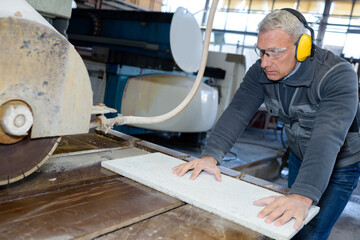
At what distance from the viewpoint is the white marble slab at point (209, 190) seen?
89cm

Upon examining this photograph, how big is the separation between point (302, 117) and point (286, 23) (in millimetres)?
417

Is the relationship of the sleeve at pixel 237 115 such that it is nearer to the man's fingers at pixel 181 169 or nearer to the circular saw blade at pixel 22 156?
the man's fingers at pixel 181 169

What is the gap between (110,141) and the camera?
1.56 metres

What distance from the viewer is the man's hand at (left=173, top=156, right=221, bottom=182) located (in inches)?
46.8

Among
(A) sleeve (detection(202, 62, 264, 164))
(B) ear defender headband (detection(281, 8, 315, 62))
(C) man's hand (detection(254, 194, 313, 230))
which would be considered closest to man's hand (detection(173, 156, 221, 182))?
(A) sleeve (detection(202, 62, 264, 164))

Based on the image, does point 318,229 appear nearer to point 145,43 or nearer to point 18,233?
point 18,233

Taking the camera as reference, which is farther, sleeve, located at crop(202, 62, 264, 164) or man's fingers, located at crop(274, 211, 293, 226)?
sleeve, located at crop(202, 62, 264, 164)

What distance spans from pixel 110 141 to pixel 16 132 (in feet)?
2.52

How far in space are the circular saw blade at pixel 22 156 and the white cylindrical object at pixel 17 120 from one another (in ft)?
0.22

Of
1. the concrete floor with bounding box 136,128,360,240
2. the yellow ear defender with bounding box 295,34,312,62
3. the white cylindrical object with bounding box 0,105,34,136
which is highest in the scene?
the yellow ear defender with bounding box 295,34,312,62

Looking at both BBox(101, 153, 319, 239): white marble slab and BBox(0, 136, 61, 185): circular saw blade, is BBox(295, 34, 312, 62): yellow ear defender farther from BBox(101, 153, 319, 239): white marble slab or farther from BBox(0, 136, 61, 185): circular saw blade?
BBox(0, 136, 61, 185): circular saw blade

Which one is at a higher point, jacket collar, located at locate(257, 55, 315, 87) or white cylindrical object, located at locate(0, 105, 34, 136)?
jacket collar, located at locate(257, 55, 315, 87)

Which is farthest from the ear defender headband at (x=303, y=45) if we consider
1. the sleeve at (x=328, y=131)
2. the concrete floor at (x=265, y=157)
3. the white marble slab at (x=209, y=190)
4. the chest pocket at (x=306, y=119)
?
the concrete floor at (x=265, y=157)

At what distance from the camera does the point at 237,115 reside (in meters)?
1.49
